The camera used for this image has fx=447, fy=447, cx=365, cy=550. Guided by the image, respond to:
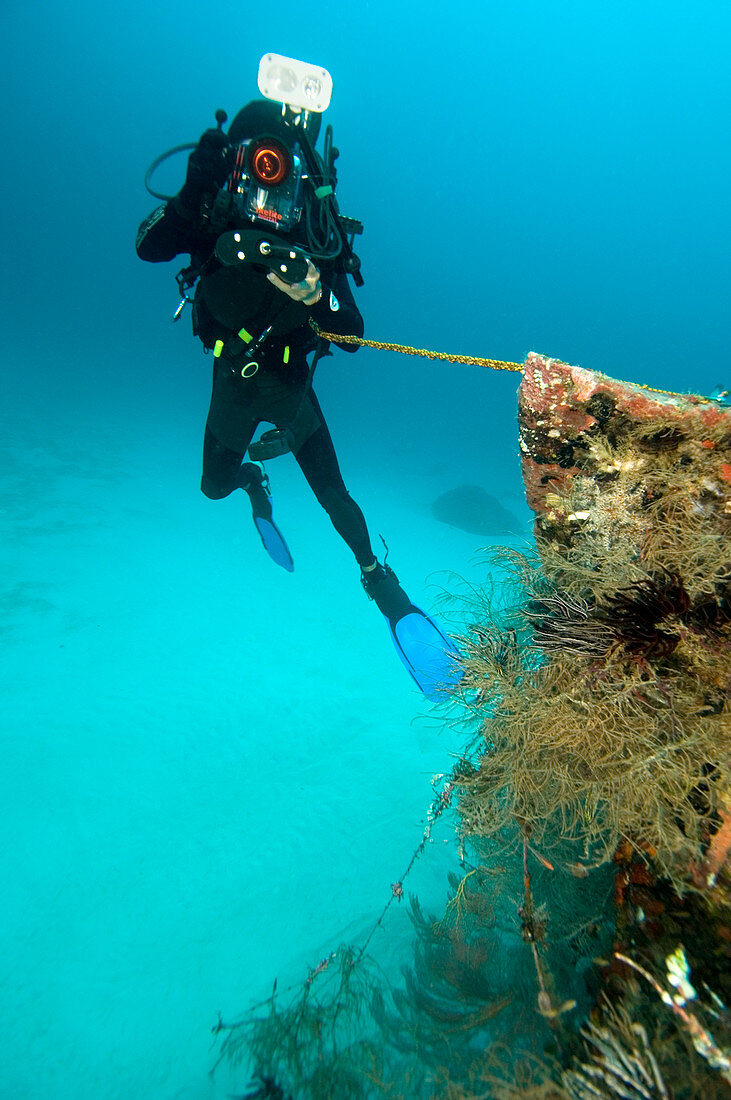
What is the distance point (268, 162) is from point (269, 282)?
2.70 ft

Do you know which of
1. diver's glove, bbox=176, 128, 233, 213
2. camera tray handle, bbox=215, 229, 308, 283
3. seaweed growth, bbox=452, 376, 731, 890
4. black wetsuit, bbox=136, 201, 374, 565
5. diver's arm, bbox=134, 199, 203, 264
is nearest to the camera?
seaweed growth, bbox=452, 376, 731, 890

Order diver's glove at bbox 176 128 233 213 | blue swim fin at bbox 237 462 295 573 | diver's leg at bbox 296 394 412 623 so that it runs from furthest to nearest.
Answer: blue swim fin at bbox 237 462 295 573, diver's leg at bbox 296 394 412 623, diver's glove at bbox 176 128 233 213

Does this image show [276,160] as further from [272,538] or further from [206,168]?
[272,538]

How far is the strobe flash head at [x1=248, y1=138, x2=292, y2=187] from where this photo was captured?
11.4 ft

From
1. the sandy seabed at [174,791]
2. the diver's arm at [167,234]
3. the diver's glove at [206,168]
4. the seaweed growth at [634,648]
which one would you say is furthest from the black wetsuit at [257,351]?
the sandy seabed at [174,791]

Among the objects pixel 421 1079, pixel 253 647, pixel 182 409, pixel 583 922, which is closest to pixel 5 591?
pixel 253 647

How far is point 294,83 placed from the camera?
3.57 m

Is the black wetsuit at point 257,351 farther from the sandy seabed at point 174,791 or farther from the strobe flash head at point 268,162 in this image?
the sandy seabed at point 174,791

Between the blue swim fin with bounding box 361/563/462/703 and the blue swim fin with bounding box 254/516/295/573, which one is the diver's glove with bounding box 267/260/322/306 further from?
the blue swim fin with bounding box 254/516/295/573

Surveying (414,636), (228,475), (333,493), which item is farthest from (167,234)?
(414,636)

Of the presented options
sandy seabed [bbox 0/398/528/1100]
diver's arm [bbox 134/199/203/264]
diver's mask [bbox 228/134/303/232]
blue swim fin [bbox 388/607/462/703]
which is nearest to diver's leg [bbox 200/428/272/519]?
diver's arm [bbox 134/199/203/264]

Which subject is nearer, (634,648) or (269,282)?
(634,648)

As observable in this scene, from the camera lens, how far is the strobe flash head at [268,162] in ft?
11.4

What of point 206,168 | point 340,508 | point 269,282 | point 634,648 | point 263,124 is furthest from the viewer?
point 340,508
